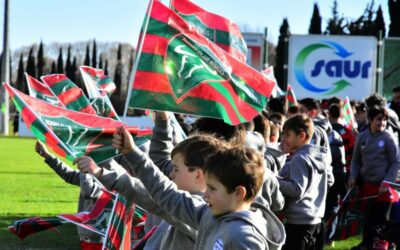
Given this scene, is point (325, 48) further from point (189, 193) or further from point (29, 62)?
point (29, 62)

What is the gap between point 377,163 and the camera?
10.1 meters

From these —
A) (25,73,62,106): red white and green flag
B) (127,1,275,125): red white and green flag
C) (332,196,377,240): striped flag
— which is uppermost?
(127,1,275,125): red white and green flag

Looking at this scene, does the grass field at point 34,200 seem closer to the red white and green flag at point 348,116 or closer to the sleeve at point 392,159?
the sleeve at point 392,159

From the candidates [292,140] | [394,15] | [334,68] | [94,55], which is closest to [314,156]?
[292,140]

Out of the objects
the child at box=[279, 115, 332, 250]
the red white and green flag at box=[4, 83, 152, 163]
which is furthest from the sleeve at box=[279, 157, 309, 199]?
the red white and green flag at box=[4, 83, 152, 163]

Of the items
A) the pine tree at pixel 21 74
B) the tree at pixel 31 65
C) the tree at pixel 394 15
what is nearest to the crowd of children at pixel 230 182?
the tree at pixel 394 15

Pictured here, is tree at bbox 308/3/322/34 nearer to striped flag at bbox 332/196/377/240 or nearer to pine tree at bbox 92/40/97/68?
pine tree at bbox 92/40/97/68

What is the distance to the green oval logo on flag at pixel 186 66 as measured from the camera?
511 cm

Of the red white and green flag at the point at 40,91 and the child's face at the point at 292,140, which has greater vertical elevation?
the red white and green flag at the point at 40,91

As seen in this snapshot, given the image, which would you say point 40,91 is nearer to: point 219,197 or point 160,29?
point 160,29

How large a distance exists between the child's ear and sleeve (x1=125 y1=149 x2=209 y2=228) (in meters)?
0.30

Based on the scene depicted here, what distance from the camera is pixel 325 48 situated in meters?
28.9

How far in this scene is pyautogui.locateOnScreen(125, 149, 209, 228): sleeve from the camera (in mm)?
4078

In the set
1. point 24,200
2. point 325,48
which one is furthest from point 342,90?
point 24,200
